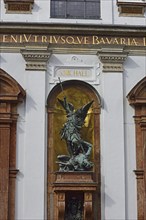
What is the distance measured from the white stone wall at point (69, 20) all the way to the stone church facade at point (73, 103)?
0.09 ft

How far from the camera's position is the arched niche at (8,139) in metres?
16.4

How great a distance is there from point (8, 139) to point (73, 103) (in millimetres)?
2002

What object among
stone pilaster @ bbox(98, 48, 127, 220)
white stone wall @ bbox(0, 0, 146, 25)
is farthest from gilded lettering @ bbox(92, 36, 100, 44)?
white stone wall @ bbox(0, 0, 146, 25)

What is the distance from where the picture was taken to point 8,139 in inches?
659

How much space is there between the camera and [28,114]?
16.9 metres

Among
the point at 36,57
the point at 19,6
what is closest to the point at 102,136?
the point at 36,57

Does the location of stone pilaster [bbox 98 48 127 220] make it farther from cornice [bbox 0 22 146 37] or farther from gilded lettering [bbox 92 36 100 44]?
cornice [bbox 0 22 146 37]

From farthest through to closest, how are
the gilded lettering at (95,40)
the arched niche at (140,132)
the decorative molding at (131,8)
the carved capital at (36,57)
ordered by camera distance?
the decorative molding at (131,8), the gilded lettering at (95,40), the carved capital at (36,57), the arched niche at (140,132)

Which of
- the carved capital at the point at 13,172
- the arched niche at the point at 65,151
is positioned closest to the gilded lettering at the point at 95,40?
the arched niche at the point at 65,151

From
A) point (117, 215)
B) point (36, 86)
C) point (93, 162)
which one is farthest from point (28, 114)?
point (117, 215)

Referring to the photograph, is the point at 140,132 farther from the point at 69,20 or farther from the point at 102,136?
the point at 69,20

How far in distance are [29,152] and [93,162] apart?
5.55 feet

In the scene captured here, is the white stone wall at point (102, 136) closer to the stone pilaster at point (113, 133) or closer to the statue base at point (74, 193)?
the stone pilaster at point (113, 133)

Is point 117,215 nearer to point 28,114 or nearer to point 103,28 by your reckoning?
point 28,114
